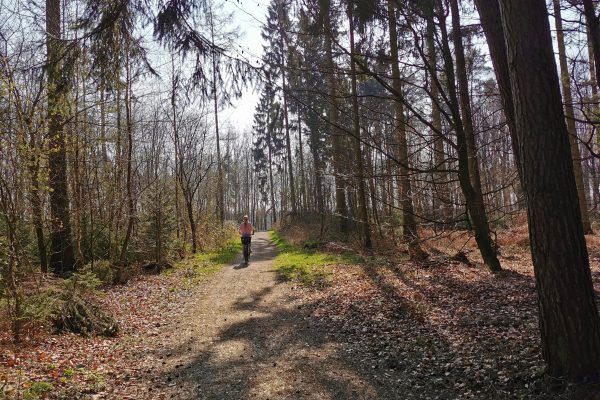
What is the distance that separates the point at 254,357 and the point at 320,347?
40.0 inches

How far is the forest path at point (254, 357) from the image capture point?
15.9 feet

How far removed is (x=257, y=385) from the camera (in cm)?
498

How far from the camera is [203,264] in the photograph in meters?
15.9

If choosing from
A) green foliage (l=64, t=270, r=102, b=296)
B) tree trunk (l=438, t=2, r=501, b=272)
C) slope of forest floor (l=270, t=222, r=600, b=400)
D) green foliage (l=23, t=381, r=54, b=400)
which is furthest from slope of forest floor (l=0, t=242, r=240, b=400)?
tree trunk (l=438, t=2, r=501, b=272)

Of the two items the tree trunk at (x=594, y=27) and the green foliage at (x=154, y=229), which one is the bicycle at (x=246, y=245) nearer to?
the green foliage at (x=154, y=229)

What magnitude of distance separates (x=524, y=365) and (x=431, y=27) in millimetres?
5984

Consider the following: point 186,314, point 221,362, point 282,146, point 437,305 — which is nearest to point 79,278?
point 186,314

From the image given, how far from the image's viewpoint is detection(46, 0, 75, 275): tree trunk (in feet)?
20.7

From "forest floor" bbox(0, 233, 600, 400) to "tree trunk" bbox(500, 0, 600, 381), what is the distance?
0.40 m

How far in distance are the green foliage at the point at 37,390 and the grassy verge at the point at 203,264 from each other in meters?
7.90

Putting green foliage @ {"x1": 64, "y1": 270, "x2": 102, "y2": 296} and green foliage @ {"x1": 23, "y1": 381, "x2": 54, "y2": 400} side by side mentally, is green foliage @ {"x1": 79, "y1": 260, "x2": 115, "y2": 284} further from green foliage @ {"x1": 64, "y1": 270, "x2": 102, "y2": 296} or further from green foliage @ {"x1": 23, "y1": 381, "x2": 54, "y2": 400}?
green foliage @ {"x1": 23, "y1": 381, "x2": 54, "y2": 400}

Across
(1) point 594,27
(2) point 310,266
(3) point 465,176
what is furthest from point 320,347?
(2) point 310,266

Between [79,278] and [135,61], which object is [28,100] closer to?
[135,61]

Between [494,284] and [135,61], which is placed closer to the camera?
[135,61]
